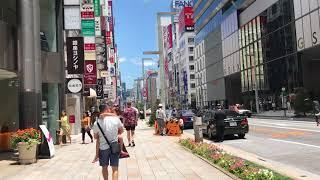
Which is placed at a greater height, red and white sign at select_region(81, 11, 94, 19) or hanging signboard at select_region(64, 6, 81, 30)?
red and white sign at select_region(81, 11, 94, 19)

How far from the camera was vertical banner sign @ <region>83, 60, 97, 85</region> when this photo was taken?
4131cm

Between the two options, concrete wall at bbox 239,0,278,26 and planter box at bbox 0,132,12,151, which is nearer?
planter box at bbox 0,132,12,151

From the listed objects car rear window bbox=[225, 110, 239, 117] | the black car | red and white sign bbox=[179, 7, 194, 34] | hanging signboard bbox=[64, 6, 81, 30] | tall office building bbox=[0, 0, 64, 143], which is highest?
red and white sign bbox=[179, 7, 194, 34]

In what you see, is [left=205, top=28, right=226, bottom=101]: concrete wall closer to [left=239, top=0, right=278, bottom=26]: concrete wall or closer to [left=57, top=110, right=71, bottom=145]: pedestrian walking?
[left=239, top=0, right=278, bottom=26]: concrete wall

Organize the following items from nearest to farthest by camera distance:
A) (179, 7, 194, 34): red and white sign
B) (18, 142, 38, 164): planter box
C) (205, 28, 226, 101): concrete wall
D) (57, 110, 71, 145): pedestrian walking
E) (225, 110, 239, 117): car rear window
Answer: (18, 142, 38, 164): planter box → (57, 110, 71, 145): pedestrian walking → (225, 110, 239, 117): car rear window → (205, 28, 226, 101): concrete wall → (179, 7, 194, 34): red and white sign

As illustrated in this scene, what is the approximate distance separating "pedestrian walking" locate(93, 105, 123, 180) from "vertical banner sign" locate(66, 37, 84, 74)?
58.2 feet

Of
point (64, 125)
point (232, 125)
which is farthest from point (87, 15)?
point (232, 125)

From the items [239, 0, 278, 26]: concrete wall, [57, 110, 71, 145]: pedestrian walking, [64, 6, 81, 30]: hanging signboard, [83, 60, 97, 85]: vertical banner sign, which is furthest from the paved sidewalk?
[239, 0, 278, 26]: concrete wall

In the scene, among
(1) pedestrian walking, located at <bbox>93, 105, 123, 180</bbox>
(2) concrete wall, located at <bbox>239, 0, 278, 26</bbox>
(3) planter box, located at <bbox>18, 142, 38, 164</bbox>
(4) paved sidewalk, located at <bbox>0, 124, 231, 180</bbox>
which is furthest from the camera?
(2) concrete wall, located at <bbox>239, 0, 278, 26</bbox>

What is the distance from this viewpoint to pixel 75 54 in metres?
26.9

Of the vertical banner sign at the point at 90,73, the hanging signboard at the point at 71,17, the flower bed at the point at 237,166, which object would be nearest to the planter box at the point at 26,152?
the flower bed at the point at 237,166

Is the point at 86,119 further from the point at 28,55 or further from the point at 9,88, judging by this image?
the point at 28,55

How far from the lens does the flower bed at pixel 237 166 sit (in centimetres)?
1009

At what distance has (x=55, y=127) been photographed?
24.7 meters
